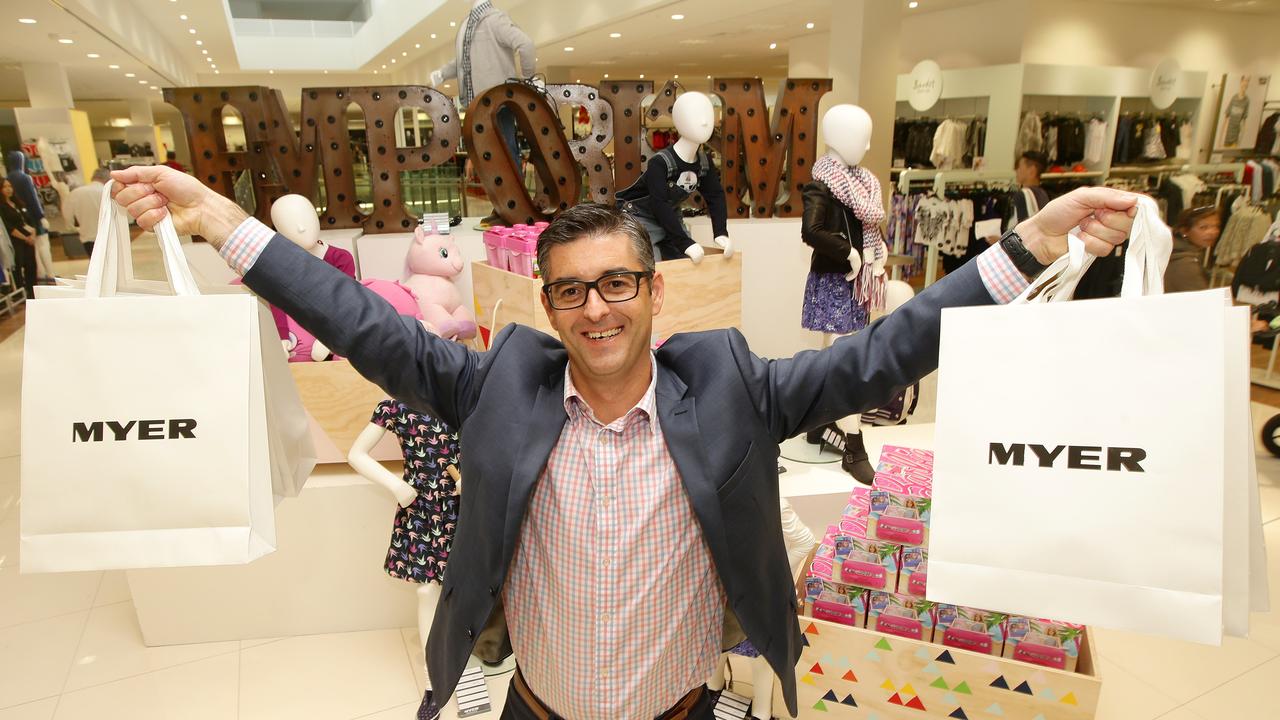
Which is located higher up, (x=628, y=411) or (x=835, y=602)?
(x=628, y=411)

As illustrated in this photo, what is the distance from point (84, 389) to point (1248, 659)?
3.82 meters

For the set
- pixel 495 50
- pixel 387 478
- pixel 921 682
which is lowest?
pixel 921 682

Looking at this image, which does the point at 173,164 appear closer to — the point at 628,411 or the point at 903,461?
the point at 903,461

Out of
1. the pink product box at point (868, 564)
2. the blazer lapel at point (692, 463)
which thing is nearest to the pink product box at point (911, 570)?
the pink product box at point (868, 564)

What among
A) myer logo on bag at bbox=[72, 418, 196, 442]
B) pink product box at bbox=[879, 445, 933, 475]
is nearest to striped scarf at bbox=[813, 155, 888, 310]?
pink product box at bbox=[879, 445, 933, 475]

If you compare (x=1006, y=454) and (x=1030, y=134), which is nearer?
(x=1006, y=454)

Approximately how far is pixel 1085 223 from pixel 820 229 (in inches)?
103

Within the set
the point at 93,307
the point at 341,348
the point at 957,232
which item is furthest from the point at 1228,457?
the point at 957,232

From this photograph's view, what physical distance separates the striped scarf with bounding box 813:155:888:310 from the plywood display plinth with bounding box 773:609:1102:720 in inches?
80.9

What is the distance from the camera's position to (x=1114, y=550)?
3.15 feet

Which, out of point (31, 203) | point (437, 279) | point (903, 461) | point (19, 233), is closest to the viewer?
point (903, 461)

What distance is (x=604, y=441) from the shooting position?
136cm

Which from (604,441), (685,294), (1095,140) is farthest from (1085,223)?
(1095,140)

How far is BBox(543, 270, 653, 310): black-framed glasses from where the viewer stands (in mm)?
1299
